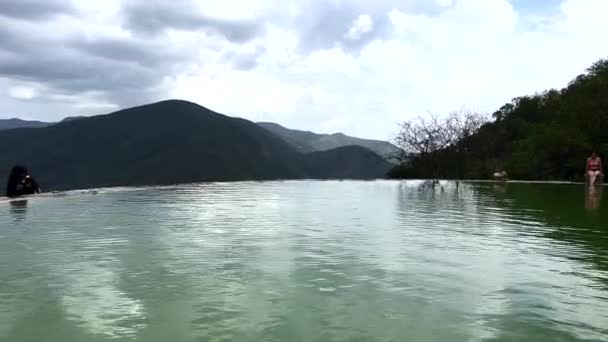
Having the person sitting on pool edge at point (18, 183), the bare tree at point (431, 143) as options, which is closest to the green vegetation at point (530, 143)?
the bare tree at point (431, 143)

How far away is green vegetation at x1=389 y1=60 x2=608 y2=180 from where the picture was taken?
1094 inches

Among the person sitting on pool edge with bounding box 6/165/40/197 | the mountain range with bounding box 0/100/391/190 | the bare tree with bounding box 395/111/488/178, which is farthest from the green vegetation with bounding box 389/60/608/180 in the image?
the mountain range with bounding box 0/100/391/190

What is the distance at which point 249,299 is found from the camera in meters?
4.72

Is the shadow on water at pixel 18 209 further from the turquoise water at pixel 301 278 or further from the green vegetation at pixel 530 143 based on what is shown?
the green vegetation at pixel 530 143

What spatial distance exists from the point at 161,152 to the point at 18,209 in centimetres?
9874

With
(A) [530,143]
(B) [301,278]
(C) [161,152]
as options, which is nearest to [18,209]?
(B) [301,278]

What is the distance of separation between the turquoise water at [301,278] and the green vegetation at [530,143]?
19053 millimetres

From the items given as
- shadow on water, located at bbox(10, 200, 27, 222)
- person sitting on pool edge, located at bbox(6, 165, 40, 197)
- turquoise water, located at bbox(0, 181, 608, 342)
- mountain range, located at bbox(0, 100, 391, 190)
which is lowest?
turquoise water, located at bbox(0, 181, 608, 342)

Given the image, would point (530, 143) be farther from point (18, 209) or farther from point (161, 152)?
point (161, 152)

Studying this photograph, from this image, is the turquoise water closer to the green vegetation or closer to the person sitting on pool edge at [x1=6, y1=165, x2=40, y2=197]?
the person sitting on pool edge at [x1=6, y1=165, x2=40, y2=197]

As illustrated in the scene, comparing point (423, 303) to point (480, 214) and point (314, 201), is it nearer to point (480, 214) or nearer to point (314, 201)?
point (480, 214)

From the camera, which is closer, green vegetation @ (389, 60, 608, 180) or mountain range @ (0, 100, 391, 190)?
green vegetation @ (389, 60, 608, 180)

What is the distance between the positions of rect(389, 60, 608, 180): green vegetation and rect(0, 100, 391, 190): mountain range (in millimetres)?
52290

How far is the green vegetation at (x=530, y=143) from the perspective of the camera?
27.8m
